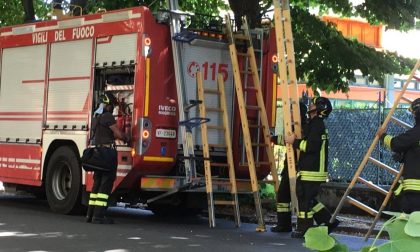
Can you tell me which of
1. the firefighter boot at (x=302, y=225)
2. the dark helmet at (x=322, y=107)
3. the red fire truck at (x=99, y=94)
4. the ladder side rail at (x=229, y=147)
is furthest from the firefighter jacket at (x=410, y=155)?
the red fire truck at (x=99, y=94)

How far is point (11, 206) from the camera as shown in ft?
36.3

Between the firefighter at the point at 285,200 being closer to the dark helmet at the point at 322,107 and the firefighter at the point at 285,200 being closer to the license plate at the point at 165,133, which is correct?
the dark helmet at the point at 322,107

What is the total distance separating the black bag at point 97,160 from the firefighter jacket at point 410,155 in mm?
3886

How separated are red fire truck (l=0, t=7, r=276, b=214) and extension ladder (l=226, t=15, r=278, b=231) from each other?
0.93 ft

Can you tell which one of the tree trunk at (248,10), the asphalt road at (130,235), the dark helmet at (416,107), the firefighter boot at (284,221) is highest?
the tree trunk at (248,10)

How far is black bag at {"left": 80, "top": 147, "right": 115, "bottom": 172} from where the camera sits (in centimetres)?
855

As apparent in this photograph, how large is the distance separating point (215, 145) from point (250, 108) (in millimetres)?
809

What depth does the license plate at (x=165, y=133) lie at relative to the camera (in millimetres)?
8726

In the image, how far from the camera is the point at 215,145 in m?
9.20

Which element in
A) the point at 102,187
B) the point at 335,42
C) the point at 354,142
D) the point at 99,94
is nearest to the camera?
the point at 102,187

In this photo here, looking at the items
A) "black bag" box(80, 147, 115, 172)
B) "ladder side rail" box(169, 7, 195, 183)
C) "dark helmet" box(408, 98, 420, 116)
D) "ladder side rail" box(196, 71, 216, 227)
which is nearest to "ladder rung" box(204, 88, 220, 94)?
"ladder side rail" box(196, 71, 216, 227)

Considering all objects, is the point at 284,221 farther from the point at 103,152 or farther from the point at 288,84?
the point at 103,152

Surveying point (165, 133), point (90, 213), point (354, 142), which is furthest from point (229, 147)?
point (354, 142)

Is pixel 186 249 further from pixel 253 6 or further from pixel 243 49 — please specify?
pixel 253 6
